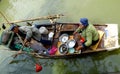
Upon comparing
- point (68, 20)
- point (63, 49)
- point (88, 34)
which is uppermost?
point (68, 20)

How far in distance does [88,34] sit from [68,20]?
3223 millimetres

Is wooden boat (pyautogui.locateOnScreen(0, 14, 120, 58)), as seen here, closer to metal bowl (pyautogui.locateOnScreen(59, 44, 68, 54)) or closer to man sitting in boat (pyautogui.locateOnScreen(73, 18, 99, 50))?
metal bowl (pyautogui.locateOnScreen(59, 44, 68, 54))

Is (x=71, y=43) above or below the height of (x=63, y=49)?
above

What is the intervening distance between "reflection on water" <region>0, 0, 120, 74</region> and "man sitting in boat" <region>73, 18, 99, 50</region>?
1.08 meters

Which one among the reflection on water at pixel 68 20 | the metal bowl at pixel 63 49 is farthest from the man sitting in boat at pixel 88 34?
the reflection on water at pixel 68 20

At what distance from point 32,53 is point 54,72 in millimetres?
1256

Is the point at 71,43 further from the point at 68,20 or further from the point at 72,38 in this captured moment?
the point at 68,20

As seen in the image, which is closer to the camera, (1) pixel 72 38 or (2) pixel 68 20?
(1) pixel 72 38

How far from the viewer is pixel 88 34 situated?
32.2 feet

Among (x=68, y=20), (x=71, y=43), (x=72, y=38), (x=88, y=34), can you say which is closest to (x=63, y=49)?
(x=71, y=43)

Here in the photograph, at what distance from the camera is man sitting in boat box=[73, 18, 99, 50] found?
9.73m

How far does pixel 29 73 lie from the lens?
1168 cm

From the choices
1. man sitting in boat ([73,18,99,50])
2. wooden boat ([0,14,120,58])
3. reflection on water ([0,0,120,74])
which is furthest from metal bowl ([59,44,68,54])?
reflection on water ([0,0,120,74])

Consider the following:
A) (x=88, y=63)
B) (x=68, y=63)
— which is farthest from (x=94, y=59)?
(x=68, y=63)
